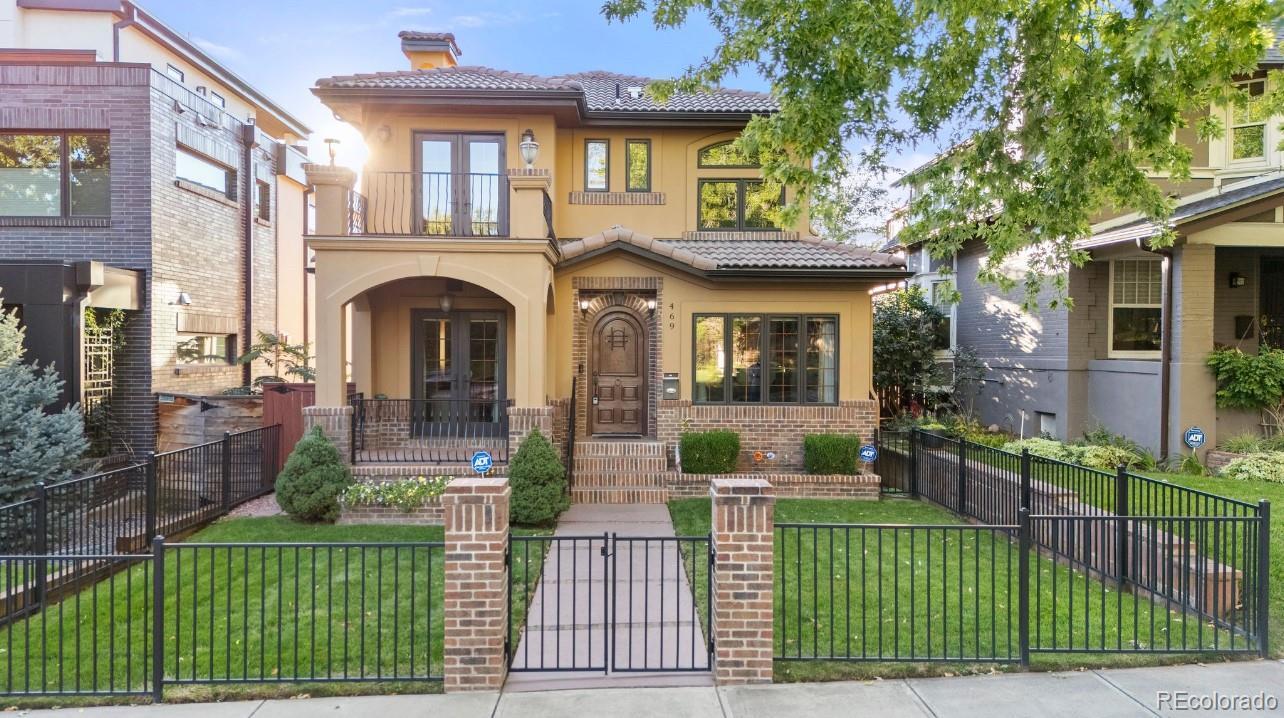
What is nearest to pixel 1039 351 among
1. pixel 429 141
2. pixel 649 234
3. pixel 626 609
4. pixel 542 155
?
pixel 649 234

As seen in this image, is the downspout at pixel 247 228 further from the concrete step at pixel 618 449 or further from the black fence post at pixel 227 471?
the concrete step at pixel 618 449

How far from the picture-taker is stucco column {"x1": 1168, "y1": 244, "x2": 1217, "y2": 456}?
11.3 metres

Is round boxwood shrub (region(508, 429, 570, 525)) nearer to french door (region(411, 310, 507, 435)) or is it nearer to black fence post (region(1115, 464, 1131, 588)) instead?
french door (region(411, 310, 507, 435))

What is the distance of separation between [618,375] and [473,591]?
25.1 feet

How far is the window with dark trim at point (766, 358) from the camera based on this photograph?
11.3 meters

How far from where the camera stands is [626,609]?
19.4 ft

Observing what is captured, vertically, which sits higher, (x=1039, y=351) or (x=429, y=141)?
(x=429, y=141)

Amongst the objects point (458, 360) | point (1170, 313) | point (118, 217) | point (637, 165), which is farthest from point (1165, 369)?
point (118, 217)

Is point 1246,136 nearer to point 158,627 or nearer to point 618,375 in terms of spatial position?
point 618,375

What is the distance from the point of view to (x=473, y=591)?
446 centimetres

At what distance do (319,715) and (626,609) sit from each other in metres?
2.58

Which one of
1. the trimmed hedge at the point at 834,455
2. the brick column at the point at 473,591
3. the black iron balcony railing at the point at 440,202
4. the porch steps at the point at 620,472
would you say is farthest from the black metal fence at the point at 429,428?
the brick column at the point at 473,591

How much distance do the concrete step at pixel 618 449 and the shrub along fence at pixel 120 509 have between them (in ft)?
16.1

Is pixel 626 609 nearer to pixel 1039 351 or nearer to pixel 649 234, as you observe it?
pixel 649 234
